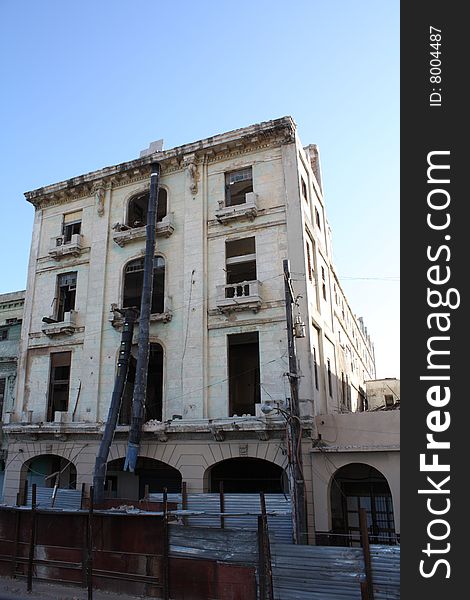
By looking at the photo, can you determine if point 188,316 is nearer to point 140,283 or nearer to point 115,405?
point 115,405

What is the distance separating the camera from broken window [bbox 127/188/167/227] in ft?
88.3

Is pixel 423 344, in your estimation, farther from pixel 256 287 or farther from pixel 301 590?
pixel 256 287

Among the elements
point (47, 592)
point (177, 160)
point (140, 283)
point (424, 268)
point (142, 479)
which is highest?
point (177, 160)

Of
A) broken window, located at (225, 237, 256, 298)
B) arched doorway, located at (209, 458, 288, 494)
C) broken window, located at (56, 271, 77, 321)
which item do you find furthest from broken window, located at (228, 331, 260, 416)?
broken window, located at (56, 271, 77, 321)

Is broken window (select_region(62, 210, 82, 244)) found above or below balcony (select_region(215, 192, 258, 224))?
above

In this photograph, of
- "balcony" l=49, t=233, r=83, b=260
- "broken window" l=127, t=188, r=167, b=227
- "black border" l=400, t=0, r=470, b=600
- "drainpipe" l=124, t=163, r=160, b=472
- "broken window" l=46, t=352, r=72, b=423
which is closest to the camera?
"black border" l=400, t=0, r=470, b=600

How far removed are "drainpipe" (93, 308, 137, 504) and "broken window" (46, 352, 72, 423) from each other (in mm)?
4430

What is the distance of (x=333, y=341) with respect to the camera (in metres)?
27.0

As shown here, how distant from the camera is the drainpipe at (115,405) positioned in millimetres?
20500

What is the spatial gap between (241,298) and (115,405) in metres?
7.13

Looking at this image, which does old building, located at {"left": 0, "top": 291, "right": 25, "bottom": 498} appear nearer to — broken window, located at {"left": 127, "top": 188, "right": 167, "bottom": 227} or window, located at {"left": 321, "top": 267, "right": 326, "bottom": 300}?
broken window, located at {"left": 127, "top": 188, "right": 167, "bottom": 227}

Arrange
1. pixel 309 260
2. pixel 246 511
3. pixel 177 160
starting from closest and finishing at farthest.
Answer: pixel 246 511, pixel 309 260, pixel 177 160

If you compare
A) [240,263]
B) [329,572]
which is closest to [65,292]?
[240,263]

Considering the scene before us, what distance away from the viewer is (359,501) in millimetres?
21172
